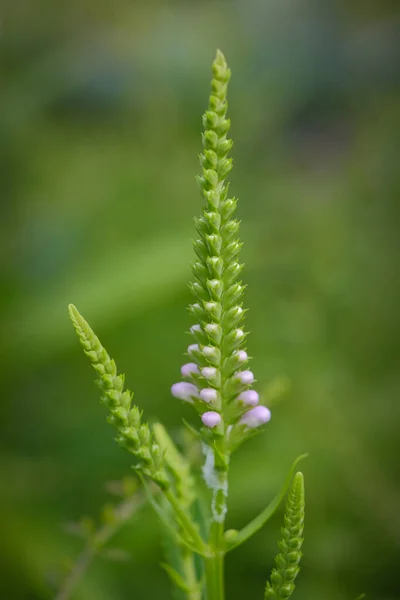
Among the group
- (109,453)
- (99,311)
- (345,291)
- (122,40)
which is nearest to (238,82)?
(122,40)

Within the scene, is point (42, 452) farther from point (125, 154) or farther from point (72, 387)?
point (125, 154)

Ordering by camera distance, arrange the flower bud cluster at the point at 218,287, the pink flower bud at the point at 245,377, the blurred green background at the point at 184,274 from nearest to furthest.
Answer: the flower bud cluster at the point at 218,287
the pink flower bud at the point at 245,377
the blurred green background at the point at 184,274

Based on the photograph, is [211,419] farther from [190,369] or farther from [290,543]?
[290,543]

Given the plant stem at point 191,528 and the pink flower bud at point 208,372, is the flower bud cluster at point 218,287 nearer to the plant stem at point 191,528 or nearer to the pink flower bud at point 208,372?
the pink flower bud at point 208,372

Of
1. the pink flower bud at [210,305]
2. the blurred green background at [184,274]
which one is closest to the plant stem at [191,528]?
the pink flower bud at [210,305]

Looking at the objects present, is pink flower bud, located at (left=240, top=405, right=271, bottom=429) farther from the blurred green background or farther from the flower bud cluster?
the blurred green background

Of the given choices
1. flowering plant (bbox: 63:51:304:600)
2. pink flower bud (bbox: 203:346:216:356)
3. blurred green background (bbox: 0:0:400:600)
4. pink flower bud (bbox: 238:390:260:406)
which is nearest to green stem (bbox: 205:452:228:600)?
flowering plant (bbox: 63:51:304:600)

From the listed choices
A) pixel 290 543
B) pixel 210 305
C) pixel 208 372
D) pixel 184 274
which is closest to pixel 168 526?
pixel 290 543

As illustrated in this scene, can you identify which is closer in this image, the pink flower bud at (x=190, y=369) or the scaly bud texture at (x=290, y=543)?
the scaly bud texture at (x=290, y=543)
